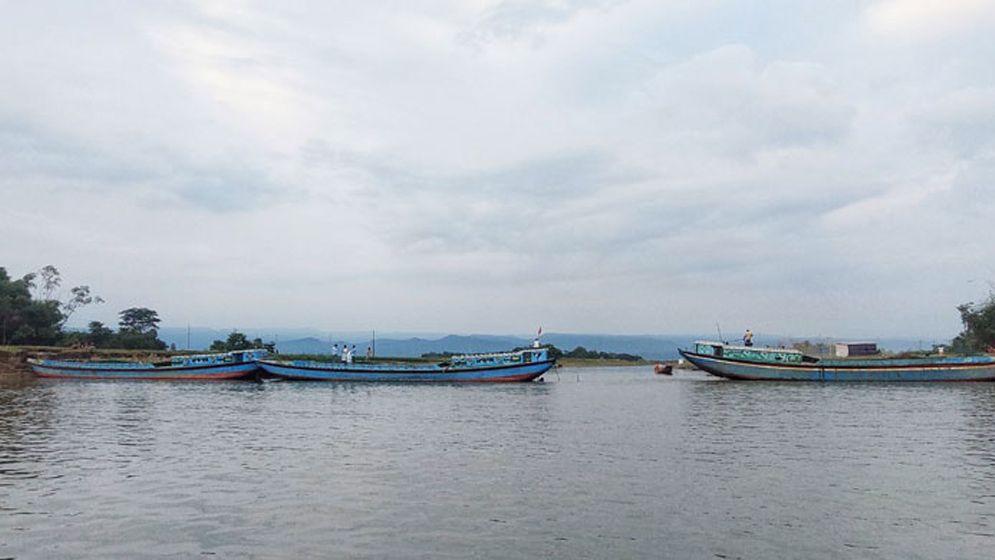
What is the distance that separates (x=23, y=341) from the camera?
9200 cm

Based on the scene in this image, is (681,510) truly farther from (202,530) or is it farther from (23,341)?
(23,341)

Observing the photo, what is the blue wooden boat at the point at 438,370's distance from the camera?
69062 mm

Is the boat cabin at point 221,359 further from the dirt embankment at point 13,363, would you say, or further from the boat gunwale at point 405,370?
the dirt embankment at point 13,363

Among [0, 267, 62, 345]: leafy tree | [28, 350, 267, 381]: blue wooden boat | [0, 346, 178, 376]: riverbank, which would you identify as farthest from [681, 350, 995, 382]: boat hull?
[0, 267, 62, 345]: leafy tree

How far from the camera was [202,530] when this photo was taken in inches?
579

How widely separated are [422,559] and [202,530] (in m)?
5.11

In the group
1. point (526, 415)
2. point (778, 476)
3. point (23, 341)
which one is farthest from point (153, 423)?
point (23, 341)

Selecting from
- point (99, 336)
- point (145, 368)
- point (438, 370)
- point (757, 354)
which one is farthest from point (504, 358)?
point (99, 336)

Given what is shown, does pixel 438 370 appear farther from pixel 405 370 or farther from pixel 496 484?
pixel 496 484

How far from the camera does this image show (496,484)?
64.3ft

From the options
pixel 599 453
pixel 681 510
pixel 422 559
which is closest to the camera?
pixel 422 559

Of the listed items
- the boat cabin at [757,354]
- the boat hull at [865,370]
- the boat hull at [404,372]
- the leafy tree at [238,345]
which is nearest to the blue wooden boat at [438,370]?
the boat hull at [404,372]

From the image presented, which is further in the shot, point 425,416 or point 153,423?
point 425,416

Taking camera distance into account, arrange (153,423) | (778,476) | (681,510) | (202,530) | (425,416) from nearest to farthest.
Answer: (202,530) < (681,510) < (778,476) < (153,423) < (425,416)
